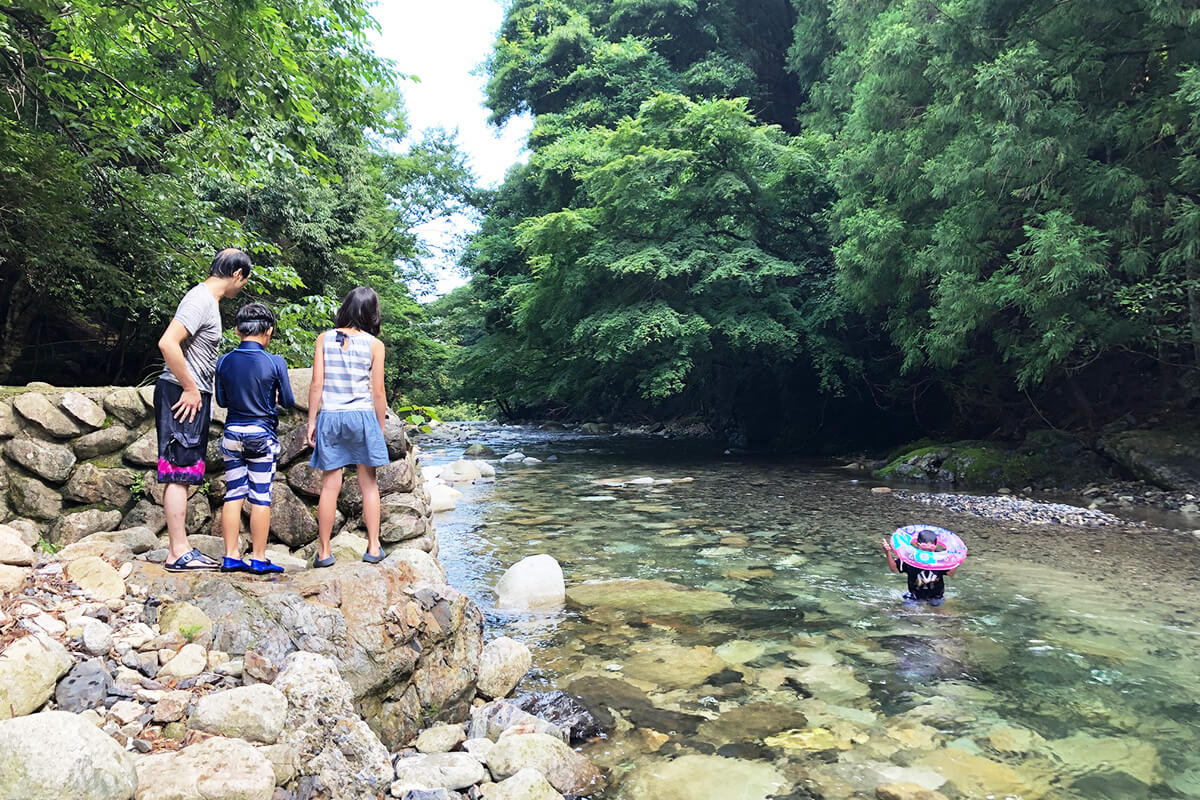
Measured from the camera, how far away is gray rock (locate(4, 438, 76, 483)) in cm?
376

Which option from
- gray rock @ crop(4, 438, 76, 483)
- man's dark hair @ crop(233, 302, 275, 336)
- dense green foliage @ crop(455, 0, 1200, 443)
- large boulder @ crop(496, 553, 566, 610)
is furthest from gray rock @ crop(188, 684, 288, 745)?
dense green foliage @ crop(455, 0, 1200, 443)

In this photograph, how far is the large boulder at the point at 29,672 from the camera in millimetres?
2041

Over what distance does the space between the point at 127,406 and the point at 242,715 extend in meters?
2.81

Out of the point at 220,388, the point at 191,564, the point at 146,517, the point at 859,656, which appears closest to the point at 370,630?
the point at 191,564

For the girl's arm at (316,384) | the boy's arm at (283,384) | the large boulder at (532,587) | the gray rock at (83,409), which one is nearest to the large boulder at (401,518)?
the large boulder at (532,587)

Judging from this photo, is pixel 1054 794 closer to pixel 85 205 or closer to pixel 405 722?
pixel 405 722

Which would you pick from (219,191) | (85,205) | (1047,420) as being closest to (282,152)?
(85,205)

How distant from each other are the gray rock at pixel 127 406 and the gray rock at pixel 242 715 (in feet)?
8.57

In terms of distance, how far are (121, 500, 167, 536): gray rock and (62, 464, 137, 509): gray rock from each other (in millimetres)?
76

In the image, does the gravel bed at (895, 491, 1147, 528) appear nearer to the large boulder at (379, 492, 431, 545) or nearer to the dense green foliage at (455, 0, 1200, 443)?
the dense green foliage at (455, 0, 1200, 443)

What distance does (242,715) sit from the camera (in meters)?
2.26

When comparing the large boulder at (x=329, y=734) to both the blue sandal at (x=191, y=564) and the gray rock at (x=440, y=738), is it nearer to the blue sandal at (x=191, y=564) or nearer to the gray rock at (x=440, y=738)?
the gray rock at (x=440, y=738)

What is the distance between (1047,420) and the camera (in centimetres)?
1253

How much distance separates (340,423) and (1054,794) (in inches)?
146
